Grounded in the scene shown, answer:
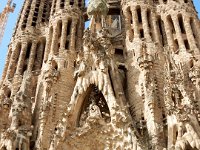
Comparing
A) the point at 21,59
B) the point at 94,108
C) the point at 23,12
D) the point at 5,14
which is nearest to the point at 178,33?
the point at 94,108

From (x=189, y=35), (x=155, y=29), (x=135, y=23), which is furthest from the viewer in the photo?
(x=135, y=23)

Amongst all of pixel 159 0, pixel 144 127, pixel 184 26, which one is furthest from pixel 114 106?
pixel 159 0

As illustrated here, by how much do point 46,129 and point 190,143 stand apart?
6536 millimetres

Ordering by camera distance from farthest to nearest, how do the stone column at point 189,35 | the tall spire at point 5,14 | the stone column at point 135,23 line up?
the tall spire at point 5,14 → the stone column at point 135,23 → the stone column at point 189,35

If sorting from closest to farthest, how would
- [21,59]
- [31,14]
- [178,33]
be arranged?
[178,33] < [21,59] < [31,14]

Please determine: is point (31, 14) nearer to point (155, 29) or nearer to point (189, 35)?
point (155, 29)

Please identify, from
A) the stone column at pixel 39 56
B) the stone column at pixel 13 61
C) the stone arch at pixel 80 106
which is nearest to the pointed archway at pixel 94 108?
the stone arch at pixel 80 106

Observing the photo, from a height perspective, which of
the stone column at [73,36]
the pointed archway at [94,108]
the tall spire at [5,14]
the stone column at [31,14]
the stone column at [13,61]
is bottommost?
the pointed archway at [94,108]

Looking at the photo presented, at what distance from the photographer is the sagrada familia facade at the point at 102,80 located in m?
15.5

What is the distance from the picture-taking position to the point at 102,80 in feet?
56.9

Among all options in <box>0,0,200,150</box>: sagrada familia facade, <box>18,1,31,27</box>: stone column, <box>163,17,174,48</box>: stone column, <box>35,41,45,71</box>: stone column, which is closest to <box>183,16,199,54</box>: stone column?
<box>0,0,200,150</box>: sagrada familia facade

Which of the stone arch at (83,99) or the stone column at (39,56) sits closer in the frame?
the stone arch at (83,99)

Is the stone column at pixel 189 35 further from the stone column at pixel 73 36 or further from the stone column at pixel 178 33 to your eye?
the stone column at pixel 73 36

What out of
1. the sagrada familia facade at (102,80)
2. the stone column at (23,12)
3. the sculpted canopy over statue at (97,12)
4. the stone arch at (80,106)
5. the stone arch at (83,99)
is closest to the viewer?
the sagrada familia facade at (102,80)
